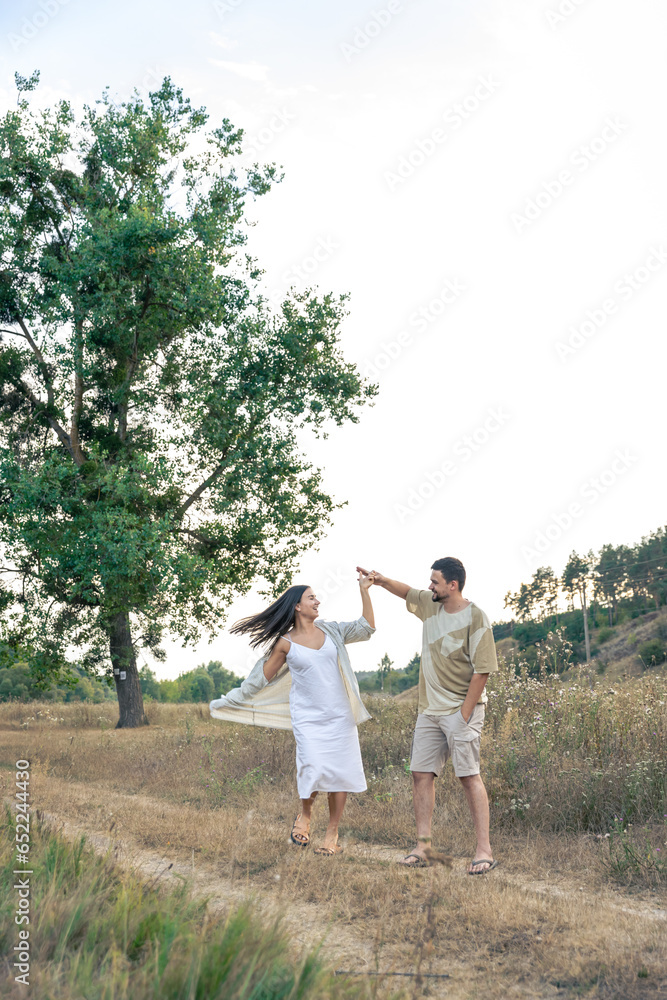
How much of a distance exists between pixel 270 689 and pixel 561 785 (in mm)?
2836

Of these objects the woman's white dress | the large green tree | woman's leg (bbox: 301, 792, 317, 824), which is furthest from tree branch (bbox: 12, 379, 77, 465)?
woman's leg (bbox: 301, 792, 317, 824)

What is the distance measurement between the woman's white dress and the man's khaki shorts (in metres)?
0.55

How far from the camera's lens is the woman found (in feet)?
21.9

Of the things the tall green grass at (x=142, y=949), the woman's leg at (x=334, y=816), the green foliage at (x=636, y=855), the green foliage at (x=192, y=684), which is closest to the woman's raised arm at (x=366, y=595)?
the woman's leg at (x=334, y=816)

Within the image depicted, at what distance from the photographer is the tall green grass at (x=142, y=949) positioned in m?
3.07

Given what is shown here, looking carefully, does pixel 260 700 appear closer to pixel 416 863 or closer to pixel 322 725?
pixel 322 725

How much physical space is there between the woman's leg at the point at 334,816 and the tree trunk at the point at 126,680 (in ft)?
51.4

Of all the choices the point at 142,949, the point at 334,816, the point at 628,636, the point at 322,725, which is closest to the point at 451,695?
the point at 322,725

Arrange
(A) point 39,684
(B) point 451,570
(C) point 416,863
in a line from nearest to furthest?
(C) point 416,863 < (B) point 451,570 < (A) point 39,684

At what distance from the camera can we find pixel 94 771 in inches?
486

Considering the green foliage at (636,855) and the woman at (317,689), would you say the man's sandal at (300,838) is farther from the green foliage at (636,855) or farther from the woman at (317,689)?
the green foliage at (636,855)

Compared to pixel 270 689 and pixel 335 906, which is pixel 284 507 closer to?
pixel 270 689

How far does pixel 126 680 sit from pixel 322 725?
1713 centimetres

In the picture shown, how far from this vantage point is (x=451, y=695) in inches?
251
